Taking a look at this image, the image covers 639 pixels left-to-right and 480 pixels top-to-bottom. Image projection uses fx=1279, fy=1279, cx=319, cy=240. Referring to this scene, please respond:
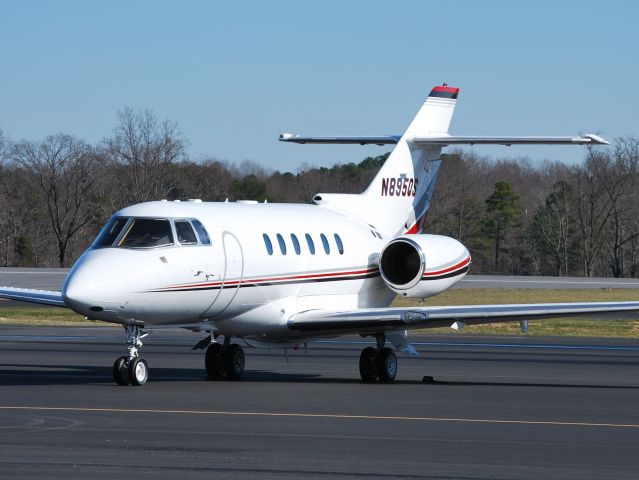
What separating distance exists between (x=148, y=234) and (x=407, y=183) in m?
7.42

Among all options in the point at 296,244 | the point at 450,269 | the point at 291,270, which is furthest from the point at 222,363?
the point at 450,269

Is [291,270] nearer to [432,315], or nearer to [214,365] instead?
[214,365]

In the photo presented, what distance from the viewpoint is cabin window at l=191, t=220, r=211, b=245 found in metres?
19.1

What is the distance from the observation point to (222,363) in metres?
20.8

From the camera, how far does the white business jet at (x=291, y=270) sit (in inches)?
715

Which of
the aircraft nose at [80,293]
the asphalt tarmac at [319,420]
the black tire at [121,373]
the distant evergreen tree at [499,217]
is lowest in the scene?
the asphalt tarmac at [319,420]

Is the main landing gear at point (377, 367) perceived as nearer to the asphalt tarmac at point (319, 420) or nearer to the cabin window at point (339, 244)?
the asphalt tarmac at point (319, 420)

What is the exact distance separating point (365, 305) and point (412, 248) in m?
1.31

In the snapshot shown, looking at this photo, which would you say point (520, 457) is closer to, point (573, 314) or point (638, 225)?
point (573, 314)

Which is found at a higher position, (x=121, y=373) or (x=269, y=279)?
(x=269, y=279)

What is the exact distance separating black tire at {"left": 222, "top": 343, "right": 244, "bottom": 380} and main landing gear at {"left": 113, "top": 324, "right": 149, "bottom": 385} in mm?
2582

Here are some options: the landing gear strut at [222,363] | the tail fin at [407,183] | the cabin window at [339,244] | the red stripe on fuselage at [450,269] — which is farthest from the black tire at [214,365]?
the tail fin at [407,183]

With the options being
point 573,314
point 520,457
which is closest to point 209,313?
point 573,314

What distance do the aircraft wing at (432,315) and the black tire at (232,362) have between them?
1.08 meters
